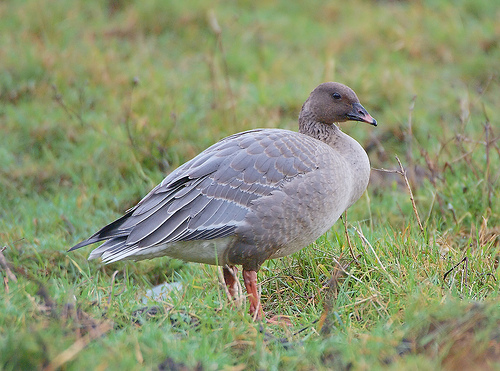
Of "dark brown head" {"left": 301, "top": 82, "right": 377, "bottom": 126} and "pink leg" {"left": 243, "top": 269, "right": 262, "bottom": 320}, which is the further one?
"dark brown head" {"left": 301, "top": 82, "right": 377, "bottom": 126}

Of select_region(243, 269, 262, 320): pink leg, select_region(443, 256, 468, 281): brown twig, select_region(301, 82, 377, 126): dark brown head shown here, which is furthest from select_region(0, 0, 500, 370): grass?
select_region(301, 82, 377, 126): dark brown head

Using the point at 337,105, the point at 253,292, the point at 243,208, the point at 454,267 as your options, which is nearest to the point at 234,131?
the point at 337,105

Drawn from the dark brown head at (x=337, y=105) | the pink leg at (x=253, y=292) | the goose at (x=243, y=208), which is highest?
the dark brown head at (x=337, y=105)

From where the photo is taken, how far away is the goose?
401 cm

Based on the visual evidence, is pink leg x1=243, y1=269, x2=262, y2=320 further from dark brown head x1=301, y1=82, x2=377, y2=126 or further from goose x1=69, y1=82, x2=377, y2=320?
dark brown head x1=301, y1=82, x2=377, y2=126

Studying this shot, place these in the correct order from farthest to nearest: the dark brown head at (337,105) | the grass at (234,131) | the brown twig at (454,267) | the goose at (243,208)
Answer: the dark brown head at (337,105) → the goose at (243,208) → the brown twig at (454,267) → the grass at (234,131)

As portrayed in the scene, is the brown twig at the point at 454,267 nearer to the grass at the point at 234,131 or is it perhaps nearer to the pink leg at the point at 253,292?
the grass at the point at 234,131

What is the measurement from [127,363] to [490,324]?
1655 mm

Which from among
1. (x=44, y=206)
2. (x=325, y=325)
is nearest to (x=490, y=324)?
(x=325, y=325)

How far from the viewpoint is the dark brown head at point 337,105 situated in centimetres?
469

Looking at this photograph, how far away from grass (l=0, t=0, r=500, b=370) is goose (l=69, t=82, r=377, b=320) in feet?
0.90

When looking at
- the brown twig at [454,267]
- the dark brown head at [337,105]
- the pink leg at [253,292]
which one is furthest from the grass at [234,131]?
the dark brown head at [337,105]

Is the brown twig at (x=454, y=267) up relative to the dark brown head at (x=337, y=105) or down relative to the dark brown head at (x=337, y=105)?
down

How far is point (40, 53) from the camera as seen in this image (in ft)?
24.9
